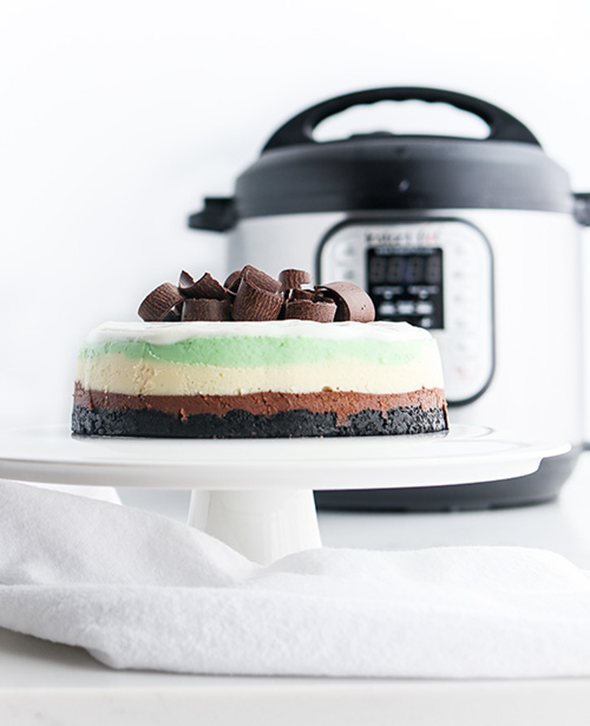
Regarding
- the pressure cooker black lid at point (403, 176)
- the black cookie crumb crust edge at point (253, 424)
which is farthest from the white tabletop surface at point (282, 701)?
the pressure cooker black lid at point (403, 176)

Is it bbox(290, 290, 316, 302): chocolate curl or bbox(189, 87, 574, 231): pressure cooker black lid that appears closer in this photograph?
bbox(290, 290, 316, 302): chocolate curl

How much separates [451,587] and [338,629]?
120mm

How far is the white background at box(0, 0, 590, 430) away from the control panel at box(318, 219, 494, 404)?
47 centimetres

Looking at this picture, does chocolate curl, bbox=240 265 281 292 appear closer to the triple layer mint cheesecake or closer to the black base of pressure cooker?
the triple layer mint cheesecake

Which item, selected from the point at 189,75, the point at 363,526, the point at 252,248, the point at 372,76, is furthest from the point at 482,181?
the point at 189,75

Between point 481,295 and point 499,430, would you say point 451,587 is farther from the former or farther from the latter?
point 481,295

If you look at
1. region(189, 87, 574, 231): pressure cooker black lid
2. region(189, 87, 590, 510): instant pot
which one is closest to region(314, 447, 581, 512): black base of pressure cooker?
region(189, 87, 590, 510): instant pot

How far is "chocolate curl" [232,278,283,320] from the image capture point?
2.36ft

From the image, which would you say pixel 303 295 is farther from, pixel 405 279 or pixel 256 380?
pixel 405 279

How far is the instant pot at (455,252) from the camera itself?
115 centimetres

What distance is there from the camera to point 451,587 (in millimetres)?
553

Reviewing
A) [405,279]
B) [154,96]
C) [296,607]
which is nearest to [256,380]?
[296,607]

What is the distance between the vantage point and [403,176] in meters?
1.15

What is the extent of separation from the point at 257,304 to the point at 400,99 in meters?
0.63
